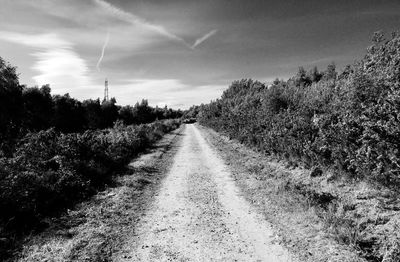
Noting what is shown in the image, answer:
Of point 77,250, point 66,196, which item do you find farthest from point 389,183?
point 66,196

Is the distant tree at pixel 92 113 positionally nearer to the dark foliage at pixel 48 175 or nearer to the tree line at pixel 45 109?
the tree line at pixel 45 109

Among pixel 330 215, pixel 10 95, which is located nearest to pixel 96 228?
pixel 330 215

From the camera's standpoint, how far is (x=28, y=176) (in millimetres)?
10273

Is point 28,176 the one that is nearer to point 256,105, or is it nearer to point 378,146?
point 378,146

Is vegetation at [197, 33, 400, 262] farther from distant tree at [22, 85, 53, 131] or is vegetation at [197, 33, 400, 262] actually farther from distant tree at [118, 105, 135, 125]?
distant tree at [118, 105, 135, 125]

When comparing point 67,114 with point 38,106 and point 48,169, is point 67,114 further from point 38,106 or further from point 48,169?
point 48,169

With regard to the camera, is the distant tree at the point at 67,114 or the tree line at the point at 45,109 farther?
the distant tree at the point at 67,114

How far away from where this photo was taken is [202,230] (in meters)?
8.33

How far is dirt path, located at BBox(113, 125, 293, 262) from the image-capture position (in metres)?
6.88

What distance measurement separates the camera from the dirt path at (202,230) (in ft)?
22.6

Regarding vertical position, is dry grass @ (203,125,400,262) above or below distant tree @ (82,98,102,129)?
below

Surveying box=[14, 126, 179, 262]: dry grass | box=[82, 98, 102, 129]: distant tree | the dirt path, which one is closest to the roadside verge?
the dirt path

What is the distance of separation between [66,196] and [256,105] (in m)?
18.1

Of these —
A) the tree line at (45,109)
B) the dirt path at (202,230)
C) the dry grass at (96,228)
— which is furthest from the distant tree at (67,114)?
the dirt path at (202,230)
